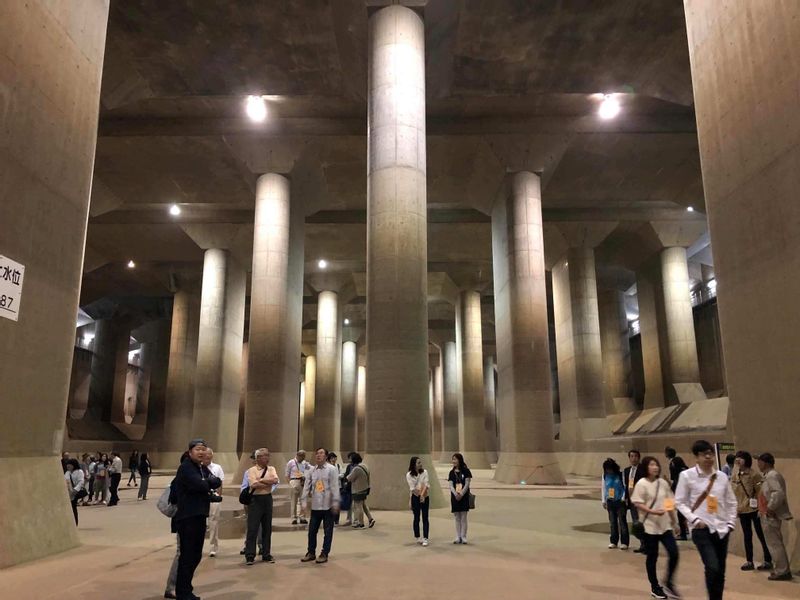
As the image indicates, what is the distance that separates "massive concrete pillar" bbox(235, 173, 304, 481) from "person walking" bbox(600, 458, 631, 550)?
15918 millimetres

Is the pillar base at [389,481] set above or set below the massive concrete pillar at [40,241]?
below

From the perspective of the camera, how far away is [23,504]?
7.73 meters

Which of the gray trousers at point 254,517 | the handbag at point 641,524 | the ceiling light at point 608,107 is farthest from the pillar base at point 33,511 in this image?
the ceiling light at point 608,107

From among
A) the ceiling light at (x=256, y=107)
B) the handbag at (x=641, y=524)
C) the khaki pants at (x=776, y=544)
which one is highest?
the ceiling light at (x=256, y=107)

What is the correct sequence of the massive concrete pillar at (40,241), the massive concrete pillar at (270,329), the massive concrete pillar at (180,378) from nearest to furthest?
the massive concrete pillar at (40,241) < the massive concrete pillar at (270,329) < the massive concrete pillar at (180,378)

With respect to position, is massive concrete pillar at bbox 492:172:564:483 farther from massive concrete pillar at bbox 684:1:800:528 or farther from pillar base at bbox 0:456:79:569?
pillar base at bbox 0:456:79:569

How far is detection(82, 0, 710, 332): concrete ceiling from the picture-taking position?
735 inches

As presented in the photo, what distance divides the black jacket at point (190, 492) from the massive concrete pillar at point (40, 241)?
10.8 feet

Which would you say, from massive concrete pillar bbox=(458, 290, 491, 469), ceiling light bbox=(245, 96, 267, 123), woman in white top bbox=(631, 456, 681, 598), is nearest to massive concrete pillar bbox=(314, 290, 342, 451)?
massive concrete pillar bbox=(458, 290, 491, 469)

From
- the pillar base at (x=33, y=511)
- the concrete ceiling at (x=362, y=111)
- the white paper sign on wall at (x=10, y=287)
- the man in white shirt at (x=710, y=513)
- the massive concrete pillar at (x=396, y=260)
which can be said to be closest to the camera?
the man in white shirt at (x=710, y=513)

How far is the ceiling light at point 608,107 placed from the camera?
2258 centimetres

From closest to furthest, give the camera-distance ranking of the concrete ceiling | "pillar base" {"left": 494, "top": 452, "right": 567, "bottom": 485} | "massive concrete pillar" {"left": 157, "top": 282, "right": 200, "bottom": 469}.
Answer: the concrete ceiling → "pillar base" {"left": 494, "top": 452, "right": 567, "bottom": 485} → "massive concrete pillar" {"left": 157, "top": 282, "right": 200, "bottom": 469}

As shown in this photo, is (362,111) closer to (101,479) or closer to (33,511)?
(101,479)

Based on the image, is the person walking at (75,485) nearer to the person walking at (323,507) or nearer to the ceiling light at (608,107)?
the person walking at (323,507)
